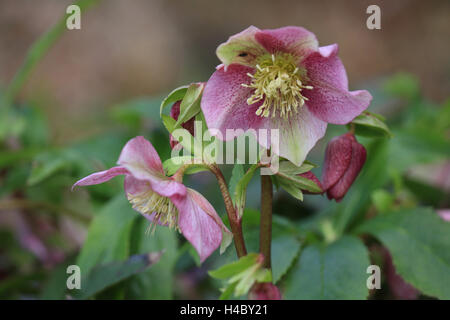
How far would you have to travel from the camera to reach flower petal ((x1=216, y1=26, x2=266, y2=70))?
1.50ft

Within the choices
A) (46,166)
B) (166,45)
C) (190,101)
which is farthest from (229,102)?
(166,45)

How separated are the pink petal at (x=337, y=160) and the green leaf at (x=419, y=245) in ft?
0.66

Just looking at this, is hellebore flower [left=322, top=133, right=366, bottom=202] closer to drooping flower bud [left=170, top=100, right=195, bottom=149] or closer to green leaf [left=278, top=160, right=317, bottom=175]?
green leaf [left=278, top=160, right=317, bottom=175]

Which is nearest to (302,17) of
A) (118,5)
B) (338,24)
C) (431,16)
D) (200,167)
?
(338,24)

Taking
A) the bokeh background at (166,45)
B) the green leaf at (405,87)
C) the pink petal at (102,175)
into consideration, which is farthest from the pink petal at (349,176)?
the bokeh background at (166,45)

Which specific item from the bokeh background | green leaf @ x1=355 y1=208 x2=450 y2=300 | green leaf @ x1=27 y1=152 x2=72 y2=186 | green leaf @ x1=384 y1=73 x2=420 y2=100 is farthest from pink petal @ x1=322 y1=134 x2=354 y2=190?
the bokeh background

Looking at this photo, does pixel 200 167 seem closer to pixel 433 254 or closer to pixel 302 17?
pixel 433 254

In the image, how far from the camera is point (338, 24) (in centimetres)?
283

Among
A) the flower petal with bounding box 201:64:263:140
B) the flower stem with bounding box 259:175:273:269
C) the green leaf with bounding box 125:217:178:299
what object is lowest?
the green leaf with bounding box 125:217:178:299

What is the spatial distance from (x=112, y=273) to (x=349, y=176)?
35 cm

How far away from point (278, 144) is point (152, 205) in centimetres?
15

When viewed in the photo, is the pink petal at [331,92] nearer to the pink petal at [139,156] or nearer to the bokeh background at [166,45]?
the pink petal at [139,156]

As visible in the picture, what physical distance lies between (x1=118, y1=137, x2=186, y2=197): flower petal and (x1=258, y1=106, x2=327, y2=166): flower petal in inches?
4.3

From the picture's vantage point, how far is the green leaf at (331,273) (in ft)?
1.86
